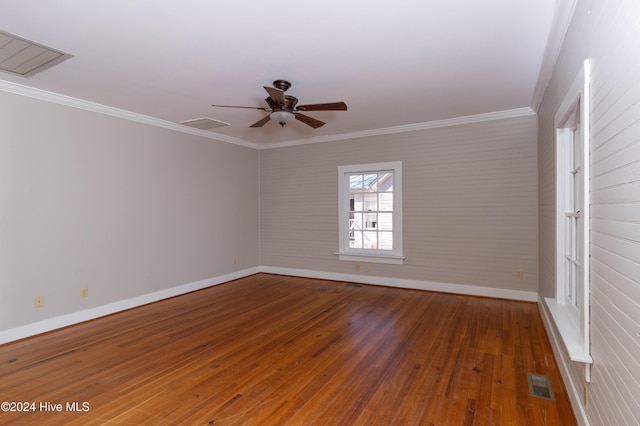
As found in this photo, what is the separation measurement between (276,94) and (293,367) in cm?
234

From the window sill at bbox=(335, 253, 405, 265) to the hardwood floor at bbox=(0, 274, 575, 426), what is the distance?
3.33ft

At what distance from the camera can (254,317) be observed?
3.98m

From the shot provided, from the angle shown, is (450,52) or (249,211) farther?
(249,211)

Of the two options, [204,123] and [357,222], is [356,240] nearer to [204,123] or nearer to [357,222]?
[357,222]

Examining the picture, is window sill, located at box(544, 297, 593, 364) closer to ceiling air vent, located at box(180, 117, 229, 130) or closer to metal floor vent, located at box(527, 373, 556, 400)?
metal floor vent, located at box(527, 373, 556, 400)

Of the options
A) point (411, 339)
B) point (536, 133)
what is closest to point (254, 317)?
point (411, 339)

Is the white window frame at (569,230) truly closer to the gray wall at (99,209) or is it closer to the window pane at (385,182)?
the window pane at (385,182)

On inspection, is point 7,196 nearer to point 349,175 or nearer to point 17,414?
point 17,414

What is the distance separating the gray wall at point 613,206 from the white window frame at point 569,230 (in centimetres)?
10

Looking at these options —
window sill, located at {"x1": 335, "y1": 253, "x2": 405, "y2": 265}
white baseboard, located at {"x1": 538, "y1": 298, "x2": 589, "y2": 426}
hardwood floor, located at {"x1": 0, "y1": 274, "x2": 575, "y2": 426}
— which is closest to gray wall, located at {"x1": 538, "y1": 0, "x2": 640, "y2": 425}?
white baseboard, located at {"x1": 538, "y1": 298, "x2": 589, "y2": 426}

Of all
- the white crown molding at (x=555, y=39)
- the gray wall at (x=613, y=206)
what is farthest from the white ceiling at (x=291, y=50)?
the gray wall at (x=613, y=206)

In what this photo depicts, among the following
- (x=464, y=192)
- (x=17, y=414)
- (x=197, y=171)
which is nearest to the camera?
(x=17, y=414)

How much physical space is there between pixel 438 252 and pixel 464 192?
981mm

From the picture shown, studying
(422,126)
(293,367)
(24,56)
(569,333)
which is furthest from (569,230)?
(24,56)
